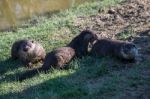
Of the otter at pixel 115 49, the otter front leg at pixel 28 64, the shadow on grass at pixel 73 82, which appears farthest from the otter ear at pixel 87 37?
the otter front leg at pixel 28 64

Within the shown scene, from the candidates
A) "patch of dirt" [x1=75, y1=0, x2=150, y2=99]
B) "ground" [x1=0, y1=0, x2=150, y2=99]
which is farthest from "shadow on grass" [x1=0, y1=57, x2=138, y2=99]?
"patch of dirt" [x1=75, y1=0, x2=150, y2=99]

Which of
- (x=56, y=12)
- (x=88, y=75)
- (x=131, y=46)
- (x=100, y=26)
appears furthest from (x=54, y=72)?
(x=56, y=12)

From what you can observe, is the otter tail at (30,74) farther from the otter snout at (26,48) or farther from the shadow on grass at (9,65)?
the otter snout at (26,48)

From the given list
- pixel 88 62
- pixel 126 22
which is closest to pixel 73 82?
pixel 88 62

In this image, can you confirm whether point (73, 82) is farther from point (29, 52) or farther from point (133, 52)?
point (29, 52)

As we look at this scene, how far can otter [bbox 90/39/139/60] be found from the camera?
8.16m

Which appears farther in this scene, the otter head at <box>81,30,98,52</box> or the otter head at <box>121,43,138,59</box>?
the otter head at <box>81,30,98,52</box>

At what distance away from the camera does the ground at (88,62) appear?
7227 millimetres

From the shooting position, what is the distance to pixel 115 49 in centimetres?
845

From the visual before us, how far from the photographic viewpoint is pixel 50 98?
7.18m

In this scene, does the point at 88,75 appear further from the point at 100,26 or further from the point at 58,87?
the point at 100,26

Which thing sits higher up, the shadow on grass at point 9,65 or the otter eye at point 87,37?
the otter eye at point 87,37

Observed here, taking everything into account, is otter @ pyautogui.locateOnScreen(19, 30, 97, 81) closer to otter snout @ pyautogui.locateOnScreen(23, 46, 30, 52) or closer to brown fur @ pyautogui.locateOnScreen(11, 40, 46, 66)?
brown fur @ pyautogui.locateOnScreen(11, 40, 46, 66)

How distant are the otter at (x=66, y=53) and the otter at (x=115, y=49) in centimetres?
27
